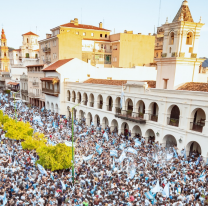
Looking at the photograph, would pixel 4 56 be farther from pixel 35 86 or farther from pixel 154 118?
pixel 154 118

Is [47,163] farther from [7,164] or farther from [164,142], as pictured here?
[164,142]

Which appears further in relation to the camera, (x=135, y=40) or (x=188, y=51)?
(x=135, y=40)

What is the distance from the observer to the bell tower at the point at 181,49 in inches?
950

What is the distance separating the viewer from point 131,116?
87.2ft

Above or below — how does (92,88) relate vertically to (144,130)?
above

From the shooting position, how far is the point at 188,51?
24.9 meters

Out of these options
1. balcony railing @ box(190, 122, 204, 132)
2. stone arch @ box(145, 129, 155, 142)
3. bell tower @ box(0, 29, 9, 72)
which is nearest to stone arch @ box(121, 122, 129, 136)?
stone arch @ box(145, 129, 155, 142)

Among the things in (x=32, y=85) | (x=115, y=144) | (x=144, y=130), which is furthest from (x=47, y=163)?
(x=32, y=85)

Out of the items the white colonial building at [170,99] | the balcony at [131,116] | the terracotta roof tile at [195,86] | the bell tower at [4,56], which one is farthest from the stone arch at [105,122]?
the bell tower at [4,56]

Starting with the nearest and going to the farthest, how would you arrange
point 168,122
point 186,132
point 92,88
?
point 186,132
point 168,122
point 92,88

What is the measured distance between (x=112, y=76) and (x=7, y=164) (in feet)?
96.4

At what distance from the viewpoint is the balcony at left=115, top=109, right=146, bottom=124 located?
24862 millimetres

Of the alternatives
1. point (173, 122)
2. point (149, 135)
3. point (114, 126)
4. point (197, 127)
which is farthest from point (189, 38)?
point (114, 126)

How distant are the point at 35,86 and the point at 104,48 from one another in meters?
18.3
